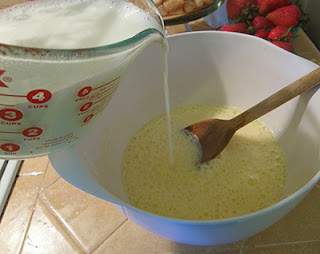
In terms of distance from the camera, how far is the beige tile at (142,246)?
0.61m

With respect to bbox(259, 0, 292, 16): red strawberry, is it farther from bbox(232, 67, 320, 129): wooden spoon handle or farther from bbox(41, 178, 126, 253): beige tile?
bbox(41, 178, 126, 253): beige tile

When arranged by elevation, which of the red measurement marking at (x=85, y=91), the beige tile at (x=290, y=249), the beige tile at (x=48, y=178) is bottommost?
the beige tile at (x=290, y=249)

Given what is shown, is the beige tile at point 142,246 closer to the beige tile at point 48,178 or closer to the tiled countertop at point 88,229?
the tiled countertop at point 88,229

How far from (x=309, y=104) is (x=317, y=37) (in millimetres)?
571

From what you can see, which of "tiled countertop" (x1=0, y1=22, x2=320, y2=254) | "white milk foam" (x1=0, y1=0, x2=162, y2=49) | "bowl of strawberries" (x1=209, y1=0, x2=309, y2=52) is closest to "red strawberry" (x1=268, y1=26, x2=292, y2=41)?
"bowl of strawberries" (x1=209, y1=0, x2=309, y2=52)

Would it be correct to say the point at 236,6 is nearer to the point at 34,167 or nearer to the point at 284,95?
the point at 284,95

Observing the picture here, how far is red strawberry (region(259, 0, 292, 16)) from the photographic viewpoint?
988mm

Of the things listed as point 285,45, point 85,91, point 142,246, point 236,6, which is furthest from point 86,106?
point 236,6

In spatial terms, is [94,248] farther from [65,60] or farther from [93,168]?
[65,60]

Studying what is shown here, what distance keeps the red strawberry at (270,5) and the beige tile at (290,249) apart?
0.73 m

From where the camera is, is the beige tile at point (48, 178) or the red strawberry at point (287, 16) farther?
the red strawberry at point (287, 16)

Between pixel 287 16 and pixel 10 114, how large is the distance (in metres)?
0.88

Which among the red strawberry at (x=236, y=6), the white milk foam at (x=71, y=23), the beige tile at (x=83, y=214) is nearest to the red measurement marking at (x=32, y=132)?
the white milk foam at (x=71, y=23)

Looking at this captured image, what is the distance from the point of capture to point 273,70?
748 millimetres
